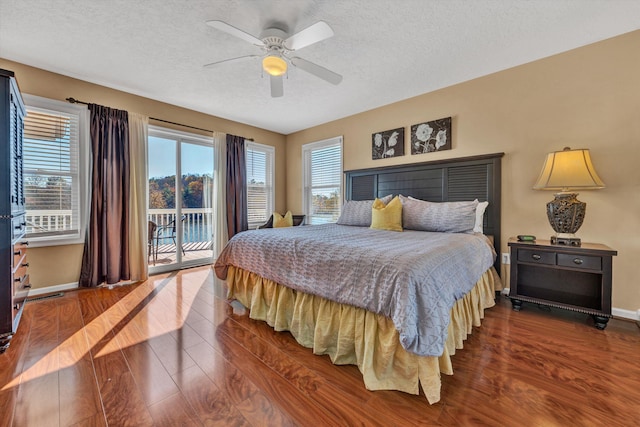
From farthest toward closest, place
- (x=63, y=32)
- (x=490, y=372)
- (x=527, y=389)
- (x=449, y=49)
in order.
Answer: (x=449, y=49) < (x=63, y=32) < (x=490, y=372) < (x=527, y=389)

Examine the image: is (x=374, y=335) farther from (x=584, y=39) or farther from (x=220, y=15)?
(x=584, y=39)

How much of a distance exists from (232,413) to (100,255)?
310 centimetres

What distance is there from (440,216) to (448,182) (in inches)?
26.7

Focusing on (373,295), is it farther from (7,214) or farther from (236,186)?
(236,186)

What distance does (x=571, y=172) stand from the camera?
7.68ft

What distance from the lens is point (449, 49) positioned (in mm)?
2592

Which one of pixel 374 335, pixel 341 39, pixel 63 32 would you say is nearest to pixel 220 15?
pixel 341 39

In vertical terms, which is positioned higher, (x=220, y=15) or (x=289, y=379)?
(x=220, y=15)

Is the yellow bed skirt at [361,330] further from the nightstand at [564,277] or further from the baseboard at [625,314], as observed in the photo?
the baseboard at [625,314]

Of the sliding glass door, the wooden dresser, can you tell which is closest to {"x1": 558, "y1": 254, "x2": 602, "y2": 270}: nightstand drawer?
the wooden dresser

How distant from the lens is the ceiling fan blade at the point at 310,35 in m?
1.88

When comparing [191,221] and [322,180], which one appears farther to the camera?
[322,180]

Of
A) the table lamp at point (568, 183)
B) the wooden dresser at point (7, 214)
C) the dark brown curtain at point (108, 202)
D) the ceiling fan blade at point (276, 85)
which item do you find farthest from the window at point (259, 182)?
the table lamp at point (568, 183)

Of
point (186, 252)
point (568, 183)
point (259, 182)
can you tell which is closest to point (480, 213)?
point (568, 183)
